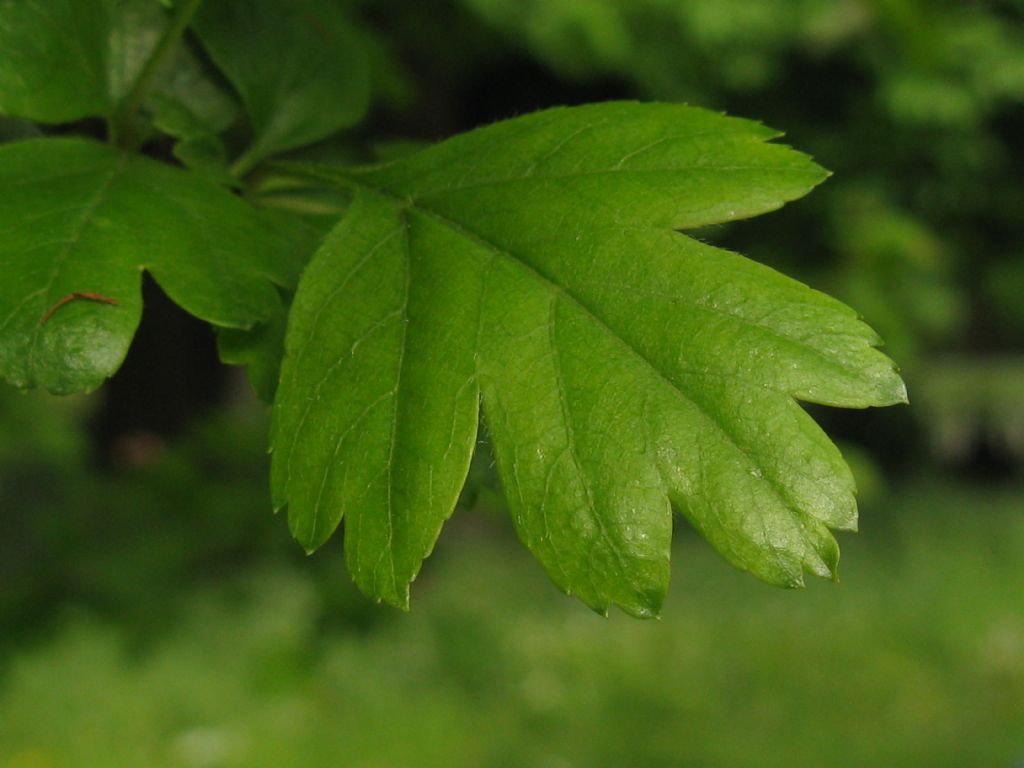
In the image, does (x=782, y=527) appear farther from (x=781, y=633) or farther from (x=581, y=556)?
(x=781, y=633)

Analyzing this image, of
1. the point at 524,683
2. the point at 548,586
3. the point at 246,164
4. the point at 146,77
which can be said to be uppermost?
the point at 146,77

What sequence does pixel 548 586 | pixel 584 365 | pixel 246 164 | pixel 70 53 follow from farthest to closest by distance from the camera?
pixel 548 586, pixel 246 164, pixel 70 53, pixel 584 365

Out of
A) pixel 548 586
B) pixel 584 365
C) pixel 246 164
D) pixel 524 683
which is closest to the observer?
pixel 584 365

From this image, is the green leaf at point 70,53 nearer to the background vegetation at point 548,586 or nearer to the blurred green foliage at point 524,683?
the background vegetation at point 548,586

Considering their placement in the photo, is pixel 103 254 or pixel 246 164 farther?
pixel 246 164

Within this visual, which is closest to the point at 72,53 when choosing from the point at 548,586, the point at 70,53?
the point at 70,53

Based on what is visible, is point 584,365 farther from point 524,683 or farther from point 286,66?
point 524,683

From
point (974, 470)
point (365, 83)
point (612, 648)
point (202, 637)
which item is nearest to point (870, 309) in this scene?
point (612, 648)
